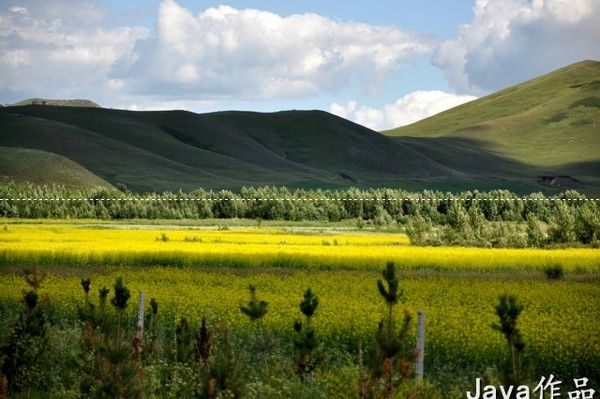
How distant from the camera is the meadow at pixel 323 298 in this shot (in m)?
16.0

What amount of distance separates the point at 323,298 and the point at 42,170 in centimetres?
10971

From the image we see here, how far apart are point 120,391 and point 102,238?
117 ft

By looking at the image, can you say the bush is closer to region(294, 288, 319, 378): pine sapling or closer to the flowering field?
the flowering field

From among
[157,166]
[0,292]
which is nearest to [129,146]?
[157,166]

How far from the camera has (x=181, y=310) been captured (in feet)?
76.0

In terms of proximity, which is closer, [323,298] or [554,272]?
[323,298]

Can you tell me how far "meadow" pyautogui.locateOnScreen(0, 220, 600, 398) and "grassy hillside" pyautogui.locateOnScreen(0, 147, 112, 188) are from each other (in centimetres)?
7916

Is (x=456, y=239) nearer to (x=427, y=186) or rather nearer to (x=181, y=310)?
(x=181, y=310)

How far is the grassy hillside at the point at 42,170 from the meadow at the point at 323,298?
260 ft

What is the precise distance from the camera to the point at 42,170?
427ft

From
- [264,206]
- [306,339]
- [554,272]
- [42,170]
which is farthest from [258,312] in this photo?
[42,170]

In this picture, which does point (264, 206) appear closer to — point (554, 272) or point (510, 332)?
point (554, 272)

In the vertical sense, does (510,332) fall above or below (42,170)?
below

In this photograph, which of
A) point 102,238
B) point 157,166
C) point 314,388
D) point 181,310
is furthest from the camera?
point 157,166
